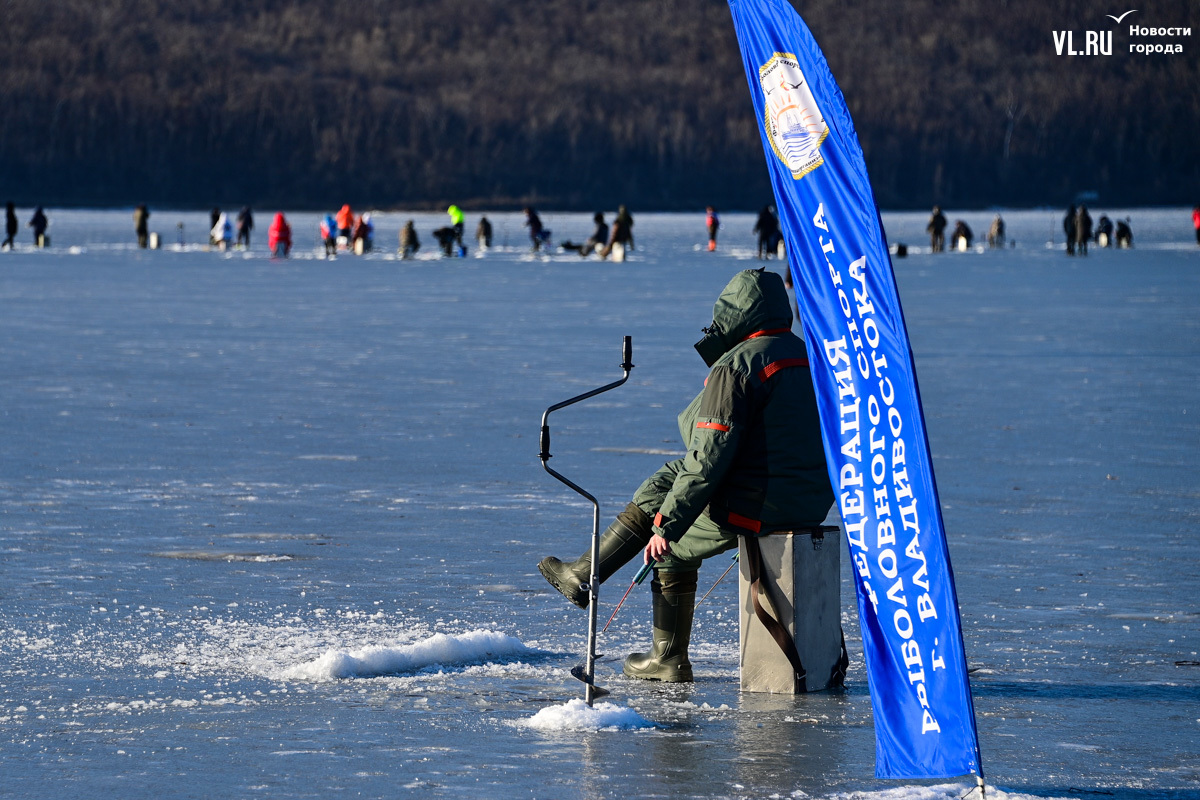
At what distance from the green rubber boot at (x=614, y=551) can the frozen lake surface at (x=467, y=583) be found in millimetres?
304

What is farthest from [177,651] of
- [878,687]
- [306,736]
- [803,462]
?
[878,687]

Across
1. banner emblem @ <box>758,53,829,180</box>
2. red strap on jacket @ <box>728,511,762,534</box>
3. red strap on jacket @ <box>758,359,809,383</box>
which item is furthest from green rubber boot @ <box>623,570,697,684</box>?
banner emblem @ <box>758,53,829,180</box>

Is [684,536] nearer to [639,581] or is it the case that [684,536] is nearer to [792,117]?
[639,581]

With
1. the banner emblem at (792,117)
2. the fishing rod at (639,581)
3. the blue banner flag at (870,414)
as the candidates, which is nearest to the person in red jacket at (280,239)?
the fishing rod at (639,581)

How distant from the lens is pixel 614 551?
19.8ft

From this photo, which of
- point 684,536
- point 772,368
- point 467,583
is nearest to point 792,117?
point 772,368

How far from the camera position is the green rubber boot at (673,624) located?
19.6 feet

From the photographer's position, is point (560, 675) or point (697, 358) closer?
point (560, 675)

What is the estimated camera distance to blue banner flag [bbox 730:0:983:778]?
429 cm

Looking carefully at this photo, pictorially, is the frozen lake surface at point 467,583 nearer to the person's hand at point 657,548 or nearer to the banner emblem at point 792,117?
the person's hand at point 657,548

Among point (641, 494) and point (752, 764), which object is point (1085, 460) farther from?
point (752, 764)

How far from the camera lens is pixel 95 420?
43.2ft

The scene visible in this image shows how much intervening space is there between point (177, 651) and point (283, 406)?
26.0 ft

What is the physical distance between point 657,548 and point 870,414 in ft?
4.38
